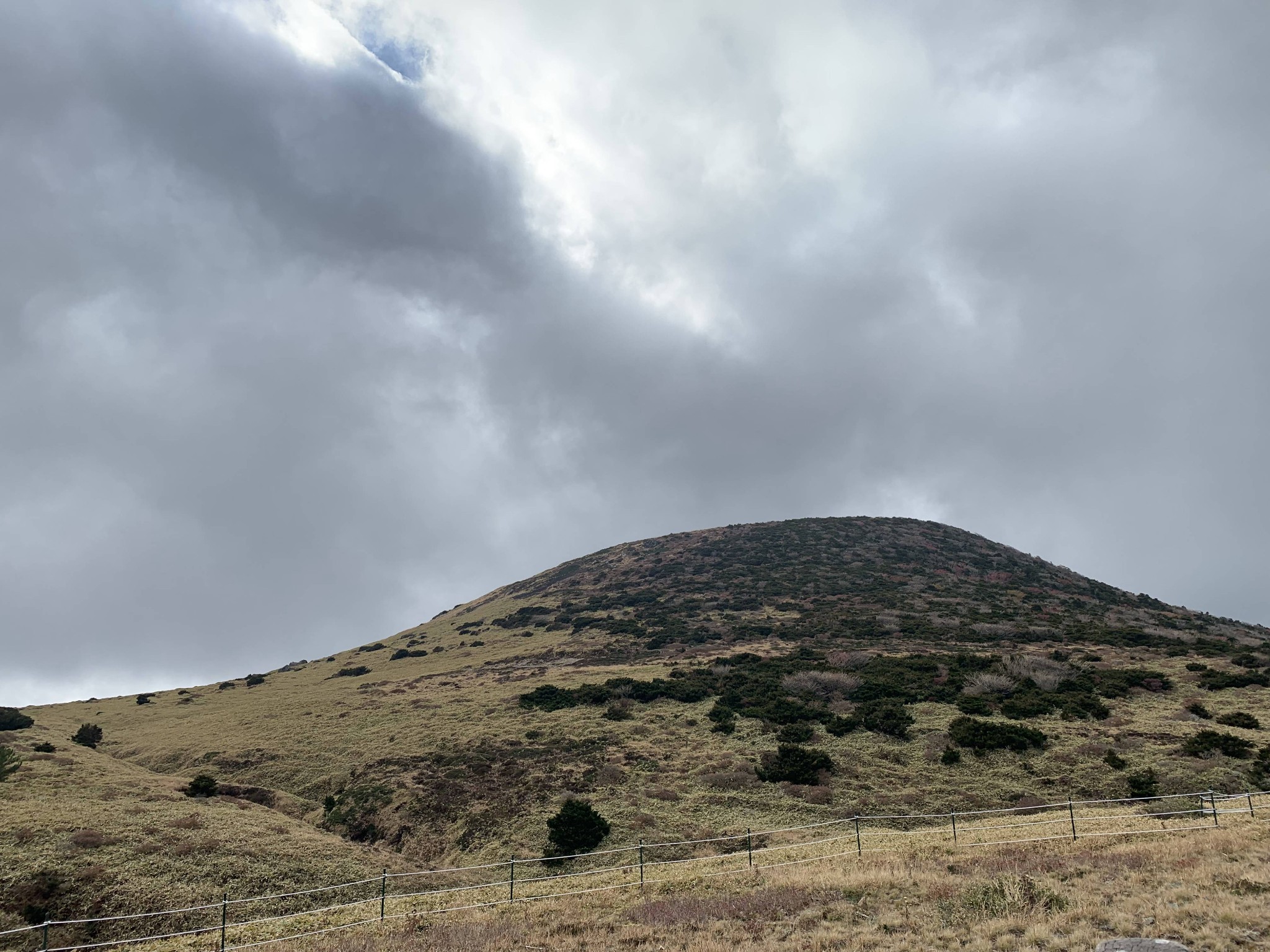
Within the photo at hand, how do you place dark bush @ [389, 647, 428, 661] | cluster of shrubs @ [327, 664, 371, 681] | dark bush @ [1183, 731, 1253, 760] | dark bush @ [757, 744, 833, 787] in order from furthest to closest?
1. dark bush @ [389, 647, 428, 661]
2. cluster of shrubs @ [327, 664, 371, 681]
3. dark bush @ [757, 744, 833, 787]
4. dark bush @ [1183, 731, 1253, 760]

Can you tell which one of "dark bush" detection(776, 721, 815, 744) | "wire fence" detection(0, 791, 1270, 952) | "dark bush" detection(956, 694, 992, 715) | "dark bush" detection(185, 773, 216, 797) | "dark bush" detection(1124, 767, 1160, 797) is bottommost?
"wire fence" detection(0, 791, 1270, 952)

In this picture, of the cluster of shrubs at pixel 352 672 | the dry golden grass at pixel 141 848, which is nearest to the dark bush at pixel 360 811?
the dry golden grass at pixel 141 848

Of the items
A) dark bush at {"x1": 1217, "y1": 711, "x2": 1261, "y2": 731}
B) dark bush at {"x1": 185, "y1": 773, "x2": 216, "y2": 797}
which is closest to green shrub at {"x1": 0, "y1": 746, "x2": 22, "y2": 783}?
dark bush at {"x1": 185, "y1": 773, "x2": 216, "y2": 797}

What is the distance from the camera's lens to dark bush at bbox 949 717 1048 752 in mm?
31859

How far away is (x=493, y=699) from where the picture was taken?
155 feet

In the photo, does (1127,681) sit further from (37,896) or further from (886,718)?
(37,896)

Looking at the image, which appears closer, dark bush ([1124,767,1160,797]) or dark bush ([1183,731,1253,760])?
dark bush ([1124,767,1160,797])

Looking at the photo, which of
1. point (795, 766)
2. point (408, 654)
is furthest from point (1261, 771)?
point (408, 654)

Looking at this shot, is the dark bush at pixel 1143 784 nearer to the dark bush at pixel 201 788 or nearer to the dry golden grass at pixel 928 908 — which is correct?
the dry golden grass at pixel 928 908

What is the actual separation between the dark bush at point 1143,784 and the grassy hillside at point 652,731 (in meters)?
0.32

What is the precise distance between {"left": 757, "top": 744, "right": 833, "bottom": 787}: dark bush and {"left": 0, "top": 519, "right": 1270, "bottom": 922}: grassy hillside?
20cm

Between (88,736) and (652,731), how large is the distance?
4124cm

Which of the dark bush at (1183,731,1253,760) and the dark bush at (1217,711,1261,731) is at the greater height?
the dark bush at (1217,711,1261,731)

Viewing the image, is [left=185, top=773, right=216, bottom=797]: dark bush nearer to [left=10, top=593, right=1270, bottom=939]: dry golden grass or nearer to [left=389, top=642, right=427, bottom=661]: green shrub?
[left=10, top=593, right=1270, bottom=939]: dry golden grass
